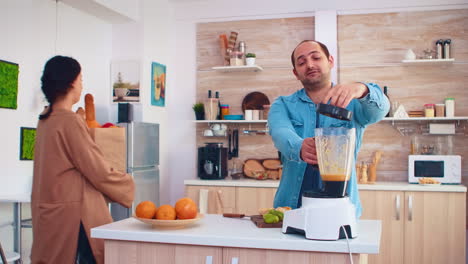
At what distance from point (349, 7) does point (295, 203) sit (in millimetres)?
3452

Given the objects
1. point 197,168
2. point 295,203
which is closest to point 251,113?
point 197,168

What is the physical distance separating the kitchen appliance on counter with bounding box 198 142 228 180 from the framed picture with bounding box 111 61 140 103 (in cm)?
84

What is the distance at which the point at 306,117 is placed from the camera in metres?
2.46

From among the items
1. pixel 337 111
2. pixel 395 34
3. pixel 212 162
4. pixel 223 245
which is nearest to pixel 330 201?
pixel 337 111

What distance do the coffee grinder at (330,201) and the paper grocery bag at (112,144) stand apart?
3.30 feet

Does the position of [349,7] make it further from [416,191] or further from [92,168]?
[92,168]

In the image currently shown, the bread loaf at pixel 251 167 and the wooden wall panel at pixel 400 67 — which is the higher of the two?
the wooden wall panel at pixel 400 67

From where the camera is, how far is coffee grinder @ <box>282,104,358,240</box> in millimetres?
1858

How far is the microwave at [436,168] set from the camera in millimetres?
4848

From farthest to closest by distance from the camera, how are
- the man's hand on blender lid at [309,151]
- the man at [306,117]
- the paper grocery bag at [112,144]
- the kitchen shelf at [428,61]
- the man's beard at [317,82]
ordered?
1. the kitchen shelf at [428,61]
2. the paper grocery bag at [112,144]
3. the man's beard at [317,82]
4. the man at [306,117]
5. the man's hand on blender lid at [309,151]

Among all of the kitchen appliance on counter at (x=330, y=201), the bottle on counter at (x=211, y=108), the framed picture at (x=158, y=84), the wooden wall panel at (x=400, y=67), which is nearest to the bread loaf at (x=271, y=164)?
the bottle on counter at (x=211, y=108)

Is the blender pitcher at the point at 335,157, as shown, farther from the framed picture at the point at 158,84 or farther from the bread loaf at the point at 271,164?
the framed picture at the point at 158,84

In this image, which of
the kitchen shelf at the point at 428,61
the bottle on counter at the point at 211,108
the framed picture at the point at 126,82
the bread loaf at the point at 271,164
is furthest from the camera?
the bottle on counter at the point at 211,108

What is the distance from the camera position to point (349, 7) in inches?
211
